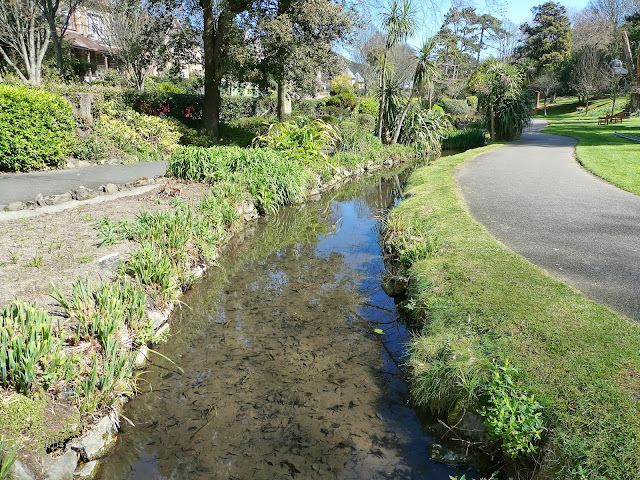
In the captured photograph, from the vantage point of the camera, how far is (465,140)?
22.7m

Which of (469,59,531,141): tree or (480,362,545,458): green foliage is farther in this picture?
(469,59,531,141): tree

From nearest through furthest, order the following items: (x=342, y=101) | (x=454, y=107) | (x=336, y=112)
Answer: (x=336, y=112) → (x=342, y=101) → (x=454, y=107)

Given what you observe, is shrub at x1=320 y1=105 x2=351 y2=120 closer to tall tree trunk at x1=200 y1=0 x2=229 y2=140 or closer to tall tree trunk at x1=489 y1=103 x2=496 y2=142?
tall tree trunk at x1=489 y1=103 x2=496 y2=142

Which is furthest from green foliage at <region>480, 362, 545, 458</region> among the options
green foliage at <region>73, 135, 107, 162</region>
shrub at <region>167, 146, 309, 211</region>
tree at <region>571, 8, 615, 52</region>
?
tree at <region>571, 8, 615, 52</region>

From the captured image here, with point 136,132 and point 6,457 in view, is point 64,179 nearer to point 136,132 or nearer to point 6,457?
point 136,132

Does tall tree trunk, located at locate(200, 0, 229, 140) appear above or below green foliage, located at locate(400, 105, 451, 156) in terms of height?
above

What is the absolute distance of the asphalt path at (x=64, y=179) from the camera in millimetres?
8098

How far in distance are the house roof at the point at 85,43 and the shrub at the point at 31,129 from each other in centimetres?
2427

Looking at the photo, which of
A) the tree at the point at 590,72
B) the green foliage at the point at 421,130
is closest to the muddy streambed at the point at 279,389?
the green foliage at the point at 421,130

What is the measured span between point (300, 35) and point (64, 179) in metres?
8.85

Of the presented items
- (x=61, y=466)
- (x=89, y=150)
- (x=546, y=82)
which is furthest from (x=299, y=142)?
(x=546, y=82)

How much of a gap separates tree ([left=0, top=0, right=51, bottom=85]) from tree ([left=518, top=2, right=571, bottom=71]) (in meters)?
43.6

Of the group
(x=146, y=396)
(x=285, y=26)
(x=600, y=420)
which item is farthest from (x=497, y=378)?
(x=285, y=26)

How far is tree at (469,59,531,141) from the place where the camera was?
2172 cm
